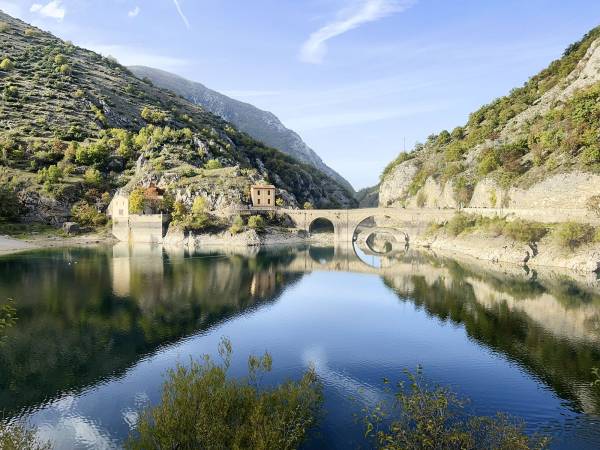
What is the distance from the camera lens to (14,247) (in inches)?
3745

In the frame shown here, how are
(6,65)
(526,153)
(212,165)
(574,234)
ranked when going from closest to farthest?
(574,234) → (526,153) → (212,165) → (6,65)

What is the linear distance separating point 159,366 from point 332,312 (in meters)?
23.7

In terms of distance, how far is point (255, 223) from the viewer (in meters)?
114

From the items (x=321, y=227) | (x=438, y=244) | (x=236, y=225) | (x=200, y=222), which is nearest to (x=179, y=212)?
(x=200, y=222)

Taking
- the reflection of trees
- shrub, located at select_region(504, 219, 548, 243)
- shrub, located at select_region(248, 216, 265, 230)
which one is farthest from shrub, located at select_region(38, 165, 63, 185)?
shrub, located at select_region(504, 219, 548, 243)

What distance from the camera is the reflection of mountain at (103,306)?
31.0 meters

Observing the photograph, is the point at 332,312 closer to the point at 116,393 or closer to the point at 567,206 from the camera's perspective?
the point at 116,393

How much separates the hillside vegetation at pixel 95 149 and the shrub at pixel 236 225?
26.0 feet

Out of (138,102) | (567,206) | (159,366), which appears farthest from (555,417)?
(138,102)

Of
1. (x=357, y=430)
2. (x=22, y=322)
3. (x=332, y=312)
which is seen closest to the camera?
(x=357, y=430)

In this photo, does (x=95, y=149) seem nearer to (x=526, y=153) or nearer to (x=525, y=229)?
(x=526, y=153)

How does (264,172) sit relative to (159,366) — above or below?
above

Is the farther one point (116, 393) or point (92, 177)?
point (92, 177)

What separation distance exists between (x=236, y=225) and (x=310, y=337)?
73.5 metres
